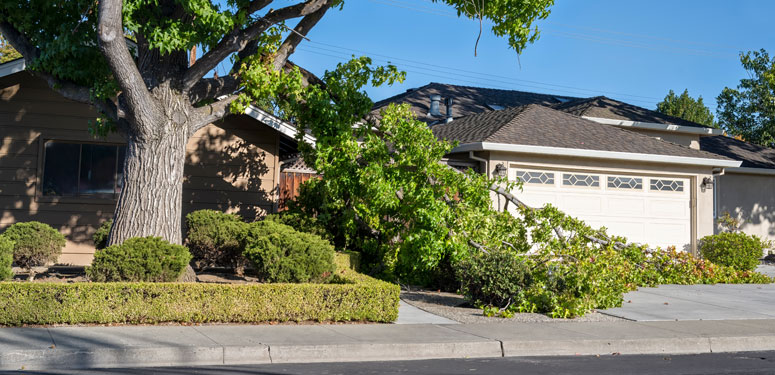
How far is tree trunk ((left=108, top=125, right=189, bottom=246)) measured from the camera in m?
11.0

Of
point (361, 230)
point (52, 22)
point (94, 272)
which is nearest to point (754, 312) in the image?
point (361, 230)

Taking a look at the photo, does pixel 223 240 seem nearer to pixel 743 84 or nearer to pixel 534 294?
pixel 534 294

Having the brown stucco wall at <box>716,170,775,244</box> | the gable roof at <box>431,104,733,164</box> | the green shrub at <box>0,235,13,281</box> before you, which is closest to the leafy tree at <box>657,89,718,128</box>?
the brown stucco wall at <box>716,170,775,244</box>

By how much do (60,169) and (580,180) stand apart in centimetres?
1209

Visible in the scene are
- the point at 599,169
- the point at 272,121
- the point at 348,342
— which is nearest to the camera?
the point at 348,342

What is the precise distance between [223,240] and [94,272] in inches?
143

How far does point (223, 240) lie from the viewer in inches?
515

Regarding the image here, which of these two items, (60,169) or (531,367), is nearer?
(531,367)

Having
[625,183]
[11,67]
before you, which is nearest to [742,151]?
[625,183]

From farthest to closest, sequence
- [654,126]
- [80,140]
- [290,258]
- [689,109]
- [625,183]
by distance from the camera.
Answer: [689,109], [654,126], [625,183], [80,140], [290,258]

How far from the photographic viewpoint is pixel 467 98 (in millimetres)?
28562

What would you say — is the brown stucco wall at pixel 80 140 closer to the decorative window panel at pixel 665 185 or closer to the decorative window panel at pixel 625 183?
the decorative window panel at pixel 625 183

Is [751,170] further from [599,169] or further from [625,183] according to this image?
[599,169]

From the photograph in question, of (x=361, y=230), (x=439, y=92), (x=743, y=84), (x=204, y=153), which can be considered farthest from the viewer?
(x=743, y=84)
